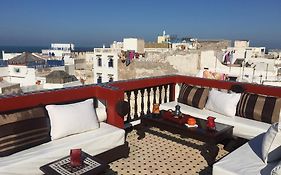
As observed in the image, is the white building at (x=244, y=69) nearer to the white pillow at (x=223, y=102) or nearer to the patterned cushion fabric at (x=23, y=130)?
the white pillow at (x=223, y=102)

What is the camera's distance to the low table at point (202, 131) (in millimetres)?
2811

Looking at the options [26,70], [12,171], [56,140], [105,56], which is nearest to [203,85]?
[56,140]

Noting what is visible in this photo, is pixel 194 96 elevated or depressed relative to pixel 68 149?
elevated

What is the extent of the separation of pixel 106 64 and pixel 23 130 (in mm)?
22534

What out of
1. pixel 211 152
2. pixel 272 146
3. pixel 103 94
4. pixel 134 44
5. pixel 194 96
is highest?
pixel 134 44

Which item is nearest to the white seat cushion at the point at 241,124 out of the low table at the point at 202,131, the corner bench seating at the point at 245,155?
the corner bench seating at the point at 245,155

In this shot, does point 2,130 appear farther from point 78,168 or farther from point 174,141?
point 174,141

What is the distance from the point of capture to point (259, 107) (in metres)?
3.41

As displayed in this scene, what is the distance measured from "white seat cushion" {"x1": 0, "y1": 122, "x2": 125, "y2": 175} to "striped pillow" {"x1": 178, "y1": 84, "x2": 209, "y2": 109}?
63.9 inches

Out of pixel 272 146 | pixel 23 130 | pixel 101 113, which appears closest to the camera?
pixel 272 146

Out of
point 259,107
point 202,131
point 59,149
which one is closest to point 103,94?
point 59,149

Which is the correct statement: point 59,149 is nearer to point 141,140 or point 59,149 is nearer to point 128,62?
point 141,140

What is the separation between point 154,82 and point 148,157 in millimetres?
1539

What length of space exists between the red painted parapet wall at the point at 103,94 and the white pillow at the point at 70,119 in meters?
0.20
